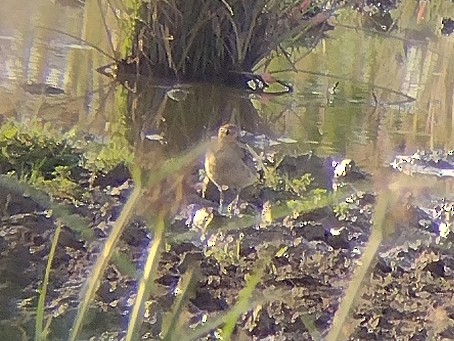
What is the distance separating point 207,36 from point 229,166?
44 cm

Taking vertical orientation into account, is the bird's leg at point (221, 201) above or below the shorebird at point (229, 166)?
below

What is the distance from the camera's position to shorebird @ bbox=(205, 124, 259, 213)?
0.54m

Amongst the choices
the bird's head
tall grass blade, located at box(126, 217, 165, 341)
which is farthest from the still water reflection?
tall grass blade, located at box(126, 217, 165, 341)

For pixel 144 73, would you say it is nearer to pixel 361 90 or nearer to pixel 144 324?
pixel 361 90

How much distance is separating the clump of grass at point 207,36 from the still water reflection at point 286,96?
0.04 m

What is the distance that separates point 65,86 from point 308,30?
353mm

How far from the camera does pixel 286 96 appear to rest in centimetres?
100

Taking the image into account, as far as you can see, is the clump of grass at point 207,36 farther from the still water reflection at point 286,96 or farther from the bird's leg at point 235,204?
the bird's leg at point 235,204

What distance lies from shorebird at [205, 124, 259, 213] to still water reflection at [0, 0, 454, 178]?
0.03 metres

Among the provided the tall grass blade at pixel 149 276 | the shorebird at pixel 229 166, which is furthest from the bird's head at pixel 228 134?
the tall grass blade at pixel 149 276

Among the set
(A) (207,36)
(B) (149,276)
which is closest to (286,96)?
(A) (207,36)

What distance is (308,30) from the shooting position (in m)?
1.11

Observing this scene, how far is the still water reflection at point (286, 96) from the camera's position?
0.78m

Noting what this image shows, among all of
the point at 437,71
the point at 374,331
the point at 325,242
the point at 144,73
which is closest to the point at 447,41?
the point at 437,71
